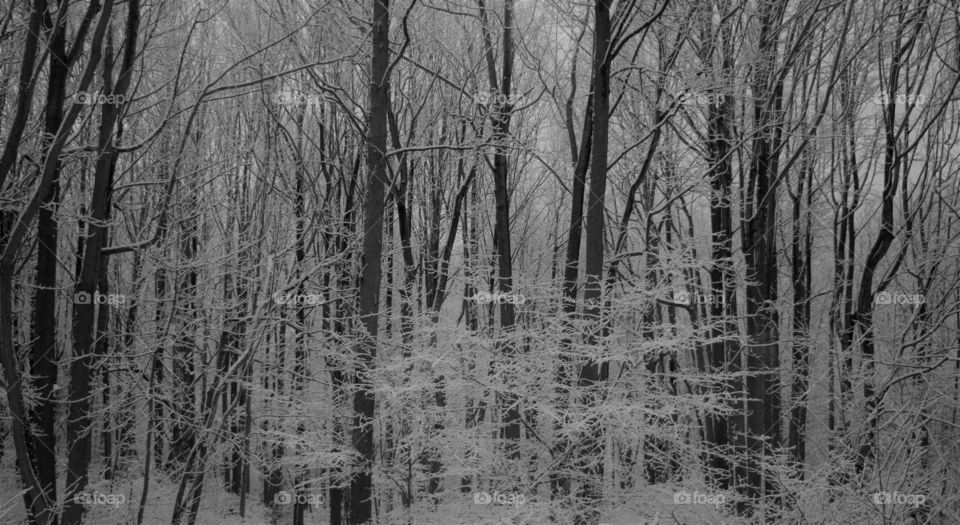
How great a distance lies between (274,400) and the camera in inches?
412

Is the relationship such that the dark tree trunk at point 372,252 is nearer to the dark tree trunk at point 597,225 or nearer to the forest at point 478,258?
the forest at point 478,258

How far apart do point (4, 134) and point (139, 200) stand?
3.69 metres

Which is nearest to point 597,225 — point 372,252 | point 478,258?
point 478,258

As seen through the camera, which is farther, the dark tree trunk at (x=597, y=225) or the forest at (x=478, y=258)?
the dark tree trunk at (x=597, y=225)

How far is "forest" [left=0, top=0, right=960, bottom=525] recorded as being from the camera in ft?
20.1

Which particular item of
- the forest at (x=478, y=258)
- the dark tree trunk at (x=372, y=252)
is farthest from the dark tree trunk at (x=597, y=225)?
the dark tree trunk at (x=372, y=252)

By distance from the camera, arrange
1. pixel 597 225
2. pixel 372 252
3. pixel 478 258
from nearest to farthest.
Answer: pixel 597 225 < pixel 372 252 < pixel 478 258

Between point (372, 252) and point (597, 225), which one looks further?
point (372, 252)

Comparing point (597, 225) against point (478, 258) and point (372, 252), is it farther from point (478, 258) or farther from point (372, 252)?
point (372, 252)

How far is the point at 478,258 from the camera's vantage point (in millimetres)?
9031

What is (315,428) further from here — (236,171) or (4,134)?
(4,134)

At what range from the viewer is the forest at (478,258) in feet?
20.1

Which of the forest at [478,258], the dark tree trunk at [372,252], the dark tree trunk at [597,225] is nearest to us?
the forest at [478,258]

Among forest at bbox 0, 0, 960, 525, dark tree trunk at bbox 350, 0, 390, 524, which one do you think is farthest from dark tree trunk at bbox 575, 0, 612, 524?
dark tree trunk at bbox 350, 0, 390, 524
